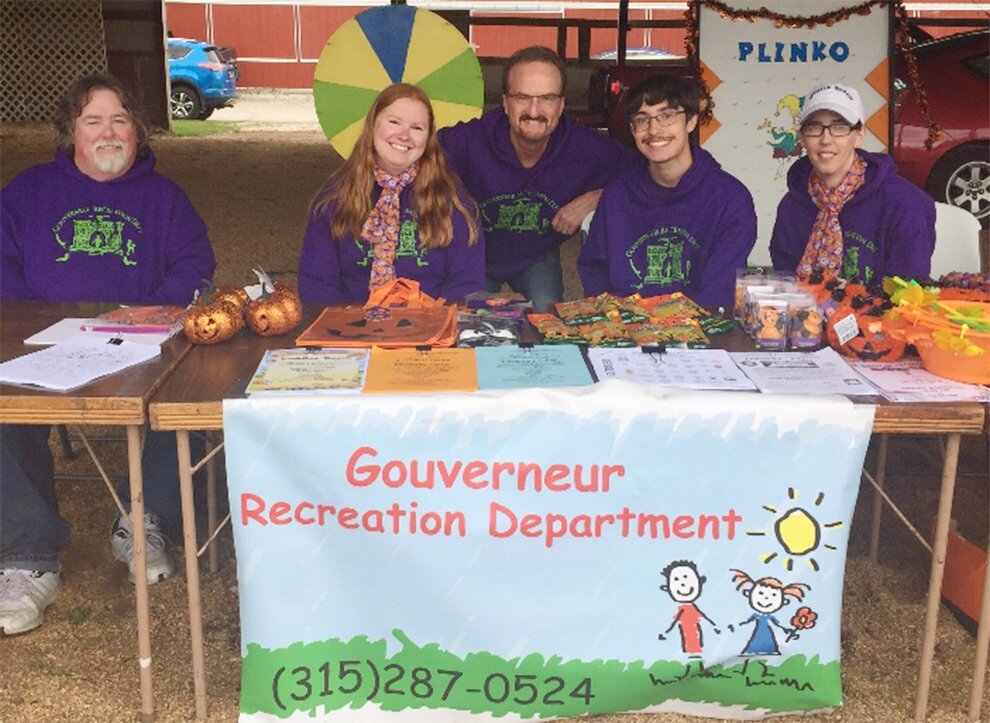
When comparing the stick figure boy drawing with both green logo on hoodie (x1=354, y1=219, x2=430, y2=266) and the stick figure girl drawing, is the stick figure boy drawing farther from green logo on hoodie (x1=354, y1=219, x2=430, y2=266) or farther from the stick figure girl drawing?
green logo on hoodie (x1=354, y1=219, x2=430, y2=266)

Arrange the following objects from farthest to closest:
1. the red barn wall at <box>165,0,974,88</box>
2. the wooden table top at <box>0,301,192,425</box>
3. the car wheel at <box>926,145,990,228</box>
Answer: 1. the red barn wall at <box>165,0,974,88</box>
2. the car wheel at <box>926,145,990,228</box>
3. the wooden table top at <box>0,301,192,425</box>

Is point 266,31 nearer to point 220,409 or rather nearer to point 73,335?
point 73,335

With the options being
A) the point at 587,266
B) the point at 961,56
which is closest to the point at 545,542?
the point at 587,266

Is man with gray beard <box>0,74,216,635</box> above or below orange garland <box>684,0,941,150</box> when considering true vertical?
below

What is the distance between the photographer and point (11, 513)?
115 inches

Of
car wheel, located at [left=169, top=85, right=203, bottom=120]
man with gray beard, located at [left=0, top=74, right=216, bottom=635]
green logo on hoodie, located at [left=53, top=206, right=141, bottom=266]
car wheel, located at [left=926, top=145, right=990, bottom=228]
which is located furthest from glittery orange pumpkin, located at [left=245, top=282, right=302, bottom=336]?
car wheel, located at [left=169, top=85, right=203, bottom=120]

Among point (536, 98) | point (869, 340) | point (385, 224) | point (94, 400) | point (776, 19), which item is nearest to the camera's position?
point (94, 400)

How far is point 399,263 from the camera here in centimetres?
324

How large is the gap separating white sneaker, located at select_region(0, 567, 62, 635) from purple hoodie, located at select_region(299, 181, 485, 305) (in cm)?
109

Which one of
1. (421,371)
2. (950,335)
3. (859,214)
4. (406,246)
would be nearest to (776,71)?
(859,214)

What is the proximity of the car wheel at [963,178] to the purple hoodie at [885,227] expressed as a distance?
→ 5.17m

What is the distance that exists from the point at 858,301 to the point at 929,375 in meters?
0.28

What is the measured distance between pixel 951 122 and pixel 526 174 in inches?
208

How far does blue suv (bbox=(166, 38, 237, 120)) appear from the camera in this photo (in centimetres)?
1606
